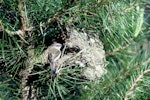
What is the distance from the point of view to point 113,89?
78cm

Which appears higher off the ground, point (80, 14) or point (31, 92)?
point (80, 14)

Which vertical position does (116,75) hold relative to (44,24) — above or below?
below

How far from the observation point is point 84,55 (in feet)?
2.14

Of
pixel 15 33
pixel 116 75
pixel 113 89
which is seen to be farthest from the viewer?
pixel 116 75

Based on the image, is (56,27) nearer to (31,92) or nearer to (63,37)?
(63,37)

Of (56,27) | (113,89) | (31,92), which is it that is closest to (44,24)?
(56,27)

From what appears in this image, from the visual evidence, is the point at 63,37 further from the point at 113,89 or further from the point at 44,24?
the point at 113,89

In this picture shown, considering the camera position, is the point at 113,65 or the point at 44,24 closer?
the point at 44,24

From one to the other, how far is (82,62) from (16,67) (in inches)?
4.9

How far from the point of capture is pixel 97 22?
2.08 feet

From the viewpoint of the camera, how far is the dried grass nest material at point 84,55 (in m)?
0.63

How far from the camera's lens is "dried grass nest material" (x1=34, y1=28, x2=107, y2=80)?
2.05ft

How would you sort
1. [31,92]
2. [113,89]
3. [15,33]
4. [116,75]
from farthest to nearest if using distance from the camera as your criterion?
[116,75]
[113,89]
[31,92]
[15,33]

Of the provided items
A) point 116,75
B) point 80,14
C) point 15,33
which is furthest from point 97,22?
point 116,75
